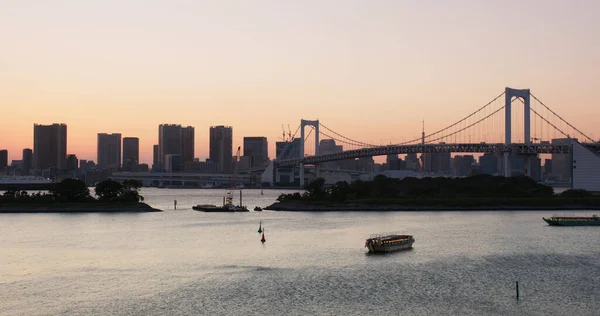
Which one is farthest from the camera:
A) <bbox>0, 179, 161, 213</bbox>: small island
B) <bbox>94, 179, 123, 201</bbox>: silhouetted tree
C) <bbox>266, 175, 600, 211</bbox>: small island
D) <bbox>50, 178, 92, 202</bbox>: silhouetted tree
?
<bbox>94, 179, 123, 201</bbox>: silhouetted tree

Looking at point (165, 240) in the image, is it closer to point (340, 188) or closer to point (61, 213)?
point (61, 213)

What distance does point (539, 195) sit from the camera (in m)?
79.6

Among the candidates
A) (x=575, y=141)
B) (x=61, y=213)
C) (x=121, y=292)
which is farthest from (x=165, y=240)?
(x=575, y=141)

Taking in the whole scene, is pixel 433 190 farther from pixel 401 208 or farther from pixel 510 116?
pixel 510 116

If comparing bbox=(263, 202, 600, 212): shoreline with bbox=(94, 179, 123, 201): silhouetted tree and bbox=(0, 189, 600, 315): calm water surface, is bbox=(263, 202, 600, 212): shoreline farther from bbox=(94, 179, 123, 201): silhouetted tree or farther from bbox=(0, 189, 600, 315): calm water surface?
bbox=(0, 189, 600, 315): calm water surface

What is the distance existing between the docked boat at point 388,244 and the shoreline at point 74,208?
33.9 meters

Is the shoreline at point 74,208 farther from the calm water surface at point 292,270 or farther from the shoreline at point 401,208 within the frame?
the calm water surface at point 292,270

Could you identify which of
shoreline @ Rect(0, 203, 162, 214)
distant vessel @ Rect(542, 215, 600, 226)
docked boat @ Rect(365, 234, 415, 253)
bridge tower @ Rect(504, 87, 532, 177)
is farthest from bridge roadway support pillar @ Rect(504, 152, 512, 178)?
docked boat @ Rect(365, 234, 415, 253)

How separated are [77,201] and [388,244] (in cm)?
4021

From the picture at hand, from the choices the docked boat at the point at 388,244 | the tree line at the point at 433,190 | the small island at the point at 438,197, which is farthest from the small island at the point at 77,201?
the docked boat at the point at 388,244

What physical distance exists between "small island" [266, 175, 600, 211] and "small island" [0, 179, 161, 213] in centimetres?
1274

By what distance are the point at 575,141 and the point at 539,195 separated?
1093 cm

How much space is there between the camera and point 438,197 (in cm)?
7662

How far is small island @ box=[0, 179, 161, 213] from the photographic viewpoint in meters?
66.1
